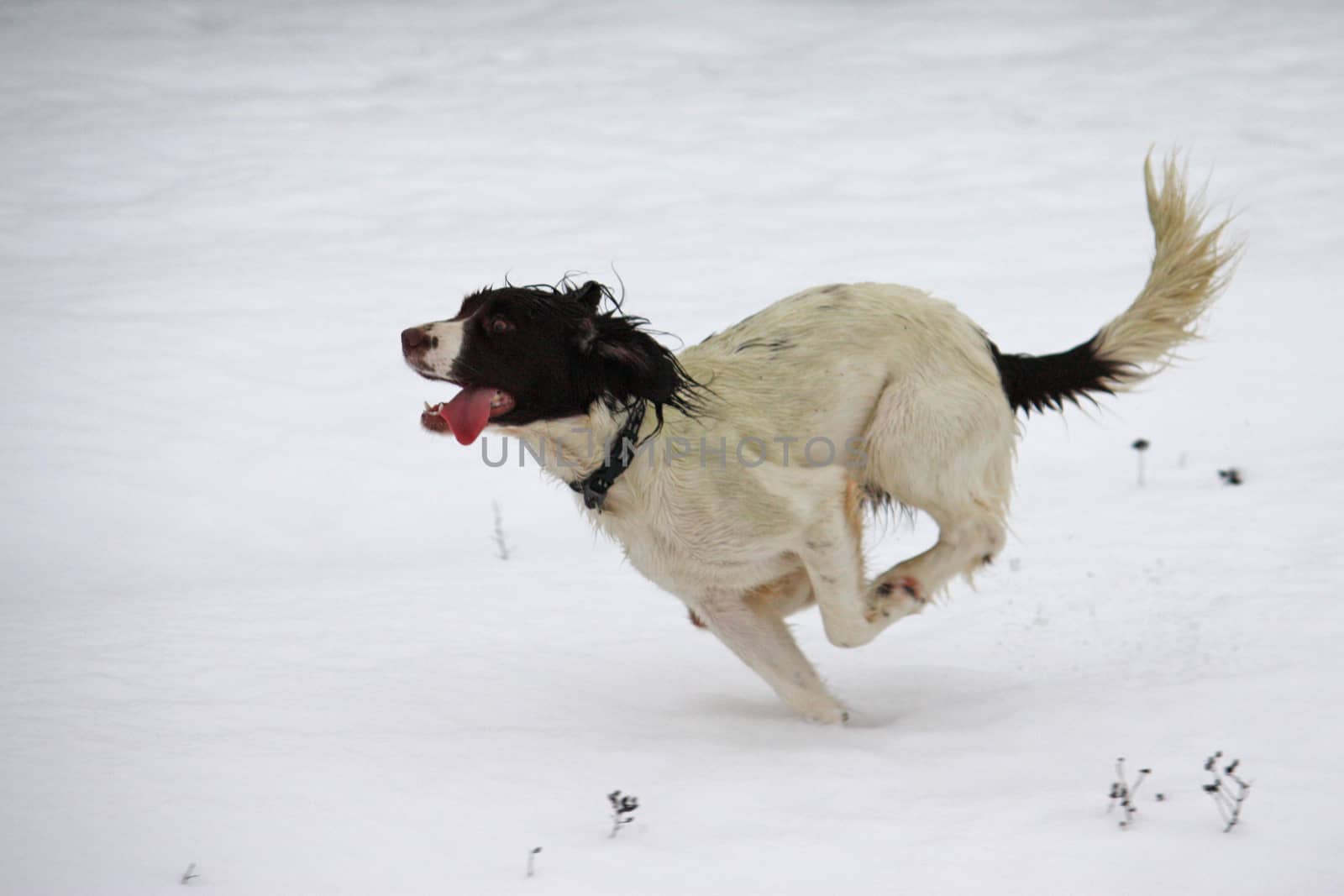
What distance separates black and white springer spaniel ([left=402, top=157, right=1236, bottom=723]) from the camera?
11.6 ft

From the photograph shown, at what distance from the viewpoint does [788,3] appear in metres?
16.6

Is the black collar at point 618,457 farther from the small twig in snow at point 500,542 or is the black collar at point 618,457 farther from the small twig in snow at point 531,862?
the small twig in snow at point 500,542

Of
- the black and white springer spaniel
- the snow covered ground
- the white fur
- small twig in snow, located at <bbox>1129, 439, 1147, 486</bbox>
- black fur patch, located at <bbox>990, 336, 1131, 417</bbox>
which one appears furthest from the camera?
small twig in snow, located at <bbox>1129, 439, 1147, 486</bbox>

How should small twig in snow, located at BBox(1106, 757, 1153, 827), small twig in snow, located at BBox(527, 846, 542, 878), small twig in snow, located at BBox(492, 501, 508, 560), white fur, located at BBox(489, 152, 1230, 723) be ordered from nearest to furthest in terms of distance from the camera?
1. small twig in snow, located at BBox(527, 846, 542, 878)
2. small twig in snow, located at BBox(1106, 757, 1153, 827)
3. white fur, located at BBox(489, 152, 1230, 723)
4. small twig in snow, located at BBox(492, 501, 508, 560)

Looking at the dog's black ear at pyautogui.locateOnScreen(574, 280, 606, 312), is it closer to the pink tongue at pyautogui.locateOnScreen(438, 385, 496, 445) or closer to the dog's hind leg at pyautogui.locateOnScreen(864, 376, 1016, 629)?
the pink tongue at pyautogui.locateOnScreen(438, 385, 496, 445)

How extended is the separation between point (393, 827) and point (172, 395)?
539 cm

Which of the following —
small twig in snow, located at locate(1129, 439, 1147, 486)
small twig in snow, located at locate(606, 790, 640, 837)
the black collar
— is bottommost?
small twig in snow, located at locate(606, 790, 640, 837)

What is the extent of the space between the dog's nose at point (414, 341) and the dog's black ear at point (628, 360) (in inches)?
16.7

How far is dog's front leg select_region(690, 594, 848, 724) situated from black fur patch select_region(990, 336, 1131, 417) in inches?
43.8

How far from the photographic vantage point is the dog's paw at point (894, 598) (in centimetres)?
394

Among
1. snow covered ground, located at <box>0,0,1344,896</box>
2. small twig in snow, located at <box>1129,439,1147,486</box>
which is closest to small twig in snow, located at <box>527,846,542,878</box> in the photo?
snow covered ground, located at <box>0,0,1344,896</box>

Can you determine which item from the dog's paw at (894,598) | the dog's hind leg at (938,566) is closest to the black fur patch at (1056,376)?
the dog's hind leg at (938,566)

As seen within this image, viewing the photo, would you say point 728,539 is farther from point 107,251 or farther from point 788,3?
point 788,3

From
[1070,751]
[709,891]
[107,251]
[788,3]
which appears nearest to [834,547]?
[1070,751]
